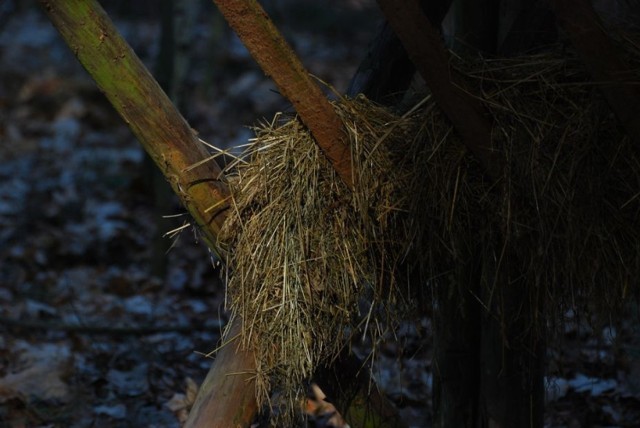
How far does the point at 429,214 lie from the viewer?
2.93 meters

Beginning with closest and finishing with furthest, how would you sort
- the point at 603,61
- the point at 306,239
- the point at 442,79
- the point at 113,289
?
1. the point at 603,61
2. the point at 442,79
3. the point at 306,239
4. the point at 113,289

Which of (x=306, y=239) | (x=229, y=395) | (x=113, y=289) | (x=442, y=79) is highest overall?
(x=442, y=79)

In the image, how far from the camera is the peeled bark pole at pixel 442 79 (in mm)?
2678

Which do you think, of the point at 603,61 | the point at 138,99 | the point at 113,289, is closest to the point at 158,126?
the point at 138,99

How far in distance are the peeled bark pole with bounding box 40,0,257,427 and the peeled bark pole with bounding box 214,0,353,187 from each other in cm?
40

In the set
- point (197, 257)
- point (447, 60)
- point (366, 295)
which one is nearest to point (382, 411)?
point (366, 295)

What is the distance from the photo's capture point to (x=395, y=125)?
2998 mm

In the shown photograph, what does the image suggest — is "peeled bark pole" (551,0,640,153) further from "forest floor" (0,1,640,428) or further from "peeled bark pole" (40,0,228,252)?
"peeled bark pole" (40,0,228,252)

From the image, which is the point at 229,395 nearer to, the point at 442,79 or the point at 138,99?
the point at 138,99

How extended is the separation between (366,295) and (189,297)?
370 cm

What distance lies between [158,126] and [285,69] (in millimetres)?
494

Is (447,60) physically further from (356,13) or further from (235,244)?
(356,13)

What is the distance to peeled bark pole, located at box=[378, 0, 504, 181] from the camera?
105 inches

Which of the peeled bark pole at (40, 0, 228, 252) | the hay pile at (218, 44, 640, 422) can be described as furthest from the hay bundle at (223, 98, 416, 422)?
the peeled bark pole at (40, 0, 228, 252)
